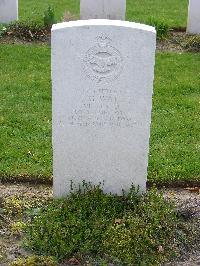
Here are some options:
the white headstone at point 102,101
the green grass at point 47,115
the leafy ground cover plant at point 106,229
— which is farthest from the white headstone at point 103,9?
the leafy ground cover plant at point 106,229

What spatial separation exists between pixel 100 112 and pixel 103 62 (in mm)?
402

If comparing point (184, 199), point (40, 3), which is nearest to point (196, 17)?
point (40, 3)

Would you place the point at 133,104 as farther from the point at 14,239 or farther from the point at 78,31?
the point at 14,239

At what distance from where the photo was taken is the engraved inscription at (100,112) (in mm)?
4648

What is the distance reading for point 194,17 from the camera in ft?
33.4

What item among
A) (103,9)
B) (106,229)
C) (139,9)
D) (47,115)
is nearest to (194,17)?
(103,9)

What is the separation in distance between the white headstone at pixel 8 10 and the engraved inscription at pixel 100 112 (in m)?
5.97

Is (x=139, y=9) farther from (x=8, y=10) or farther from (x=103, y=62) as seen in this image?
(x=103, y=62)

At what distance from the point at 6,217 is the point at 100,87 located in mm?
1304

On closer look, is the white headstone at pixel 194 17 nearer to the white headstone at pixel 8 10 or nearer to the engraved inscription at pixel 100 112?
the white headstone at pixel 8 10

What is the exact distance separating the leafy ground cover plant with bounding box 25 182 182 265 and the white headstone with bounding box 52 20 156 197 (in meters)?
0.22

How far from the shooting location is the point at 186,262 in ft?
A: 14.4

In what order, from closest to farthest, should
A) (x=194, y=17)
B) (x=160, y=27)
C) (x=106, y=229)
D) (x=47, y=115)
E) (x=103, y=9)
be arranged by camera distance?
(x=106, y=229) < (x=47, y=115) < (x=160, y=27) < (x=194, y=17) < (x=103, y=9)

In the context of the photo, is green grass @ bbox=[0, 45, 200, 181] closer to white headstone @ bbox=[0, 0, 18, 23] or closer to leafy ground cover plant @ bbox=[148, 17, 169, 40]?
leafy ground cover plant @ bbox=[148, 17, 169, 40]
